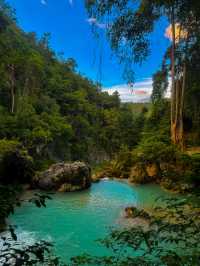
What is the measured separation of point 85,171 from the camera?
55.2 feet

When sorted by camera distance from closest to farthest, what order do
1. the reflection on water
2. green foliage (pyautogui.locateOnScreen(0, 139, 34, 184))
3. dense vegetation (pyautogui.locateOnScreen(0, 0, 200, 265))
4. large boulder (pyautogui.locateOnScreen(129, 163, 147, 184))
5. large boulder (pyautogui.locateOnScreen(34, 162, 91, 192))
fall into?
1. dense vegetation (pyautogui.locateOnScreen(0, 0, 200, 265))
2. the reflection on water
3. large boulder (pyautogui.locateOnScreen(34, 162, 91, 192))
4. green foliage (pyautogui.locateOnScreen(0, 139, 34, 184))
5. large boulder (pyautogui.locateOnScreen(129, 163, 147, 184))

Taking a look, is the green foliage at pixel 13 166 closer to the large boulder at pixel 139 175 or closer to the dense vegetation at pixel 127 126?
the dense vegetation at pixel 127 126

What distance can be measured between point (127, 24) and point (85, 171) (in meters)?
12.3

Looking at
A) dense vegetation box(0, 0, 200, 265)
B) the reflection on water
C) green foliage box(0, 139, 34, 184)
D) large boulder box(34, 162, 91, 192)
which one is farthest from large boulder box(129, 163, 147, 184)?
green foliage box(0, 139, 34, 184)

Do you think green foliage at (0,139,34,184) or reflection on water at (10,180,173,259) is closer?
reflection on water at (10,180,173,259)

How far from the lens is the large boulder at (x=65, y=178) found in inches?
624

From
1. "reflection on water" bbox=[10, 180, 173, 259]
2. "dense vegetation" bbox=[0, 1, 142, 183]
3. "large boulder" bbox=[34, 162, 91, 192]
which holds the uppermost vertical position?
"dense vegetation" bbox=[0, 1, 142, 183]

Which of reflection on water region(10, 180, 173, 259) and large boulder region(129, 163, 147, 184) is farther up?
large boulder region(129, 163, 147, 184)

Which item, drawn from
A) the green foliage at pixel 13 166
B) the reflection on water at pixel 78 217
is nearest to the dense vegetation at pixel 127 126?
the green foliage at pixel 13 166

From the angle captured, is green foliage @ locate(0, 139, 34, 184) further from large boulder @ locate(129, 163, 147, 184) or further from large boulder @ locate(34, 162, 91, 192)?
large boulder @ locate(129, 163, 147, 184)

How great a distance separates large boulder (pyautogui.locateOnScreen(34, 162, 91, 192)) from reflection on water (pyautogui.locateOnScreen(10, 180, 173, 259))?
0.71m

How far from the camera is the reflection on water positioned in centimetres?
756

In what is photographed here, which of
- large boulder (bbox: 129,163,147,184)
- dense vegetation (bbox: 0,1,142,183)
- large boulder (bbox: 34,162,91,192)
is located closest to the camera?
large boulder (bbox: 34,162,91,192)

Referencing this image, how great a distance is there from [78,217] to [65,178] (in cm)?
618
